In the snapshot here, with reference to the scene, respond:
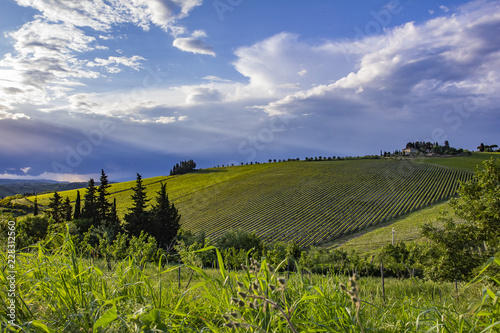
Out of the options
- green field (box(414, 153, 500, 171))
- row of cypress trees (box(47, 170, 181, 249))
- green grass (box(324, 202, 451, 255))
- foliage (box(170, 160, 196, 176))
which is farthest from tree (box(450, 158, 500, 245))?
foliage (box(170, 160, 196, 176))

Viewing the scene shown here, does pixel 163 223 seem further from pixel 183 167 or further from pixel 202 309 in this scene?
pixel 183 167

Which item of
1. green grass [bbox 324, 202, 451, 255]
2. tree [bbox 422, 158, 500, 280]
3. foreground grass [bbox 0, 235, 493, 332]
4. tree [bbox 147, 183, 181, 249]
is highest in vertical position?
foreground grass [bbox 0, 235, 493, 332]

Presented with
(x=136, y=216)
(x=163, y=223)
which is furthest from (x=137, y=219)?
(x=163, y=223)

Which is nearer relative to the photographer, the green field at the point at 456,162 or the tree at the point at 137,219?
the tree at the point at 137,219

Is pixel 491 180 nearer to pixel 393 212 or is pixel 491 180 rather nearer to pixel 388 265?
pixel 388 265

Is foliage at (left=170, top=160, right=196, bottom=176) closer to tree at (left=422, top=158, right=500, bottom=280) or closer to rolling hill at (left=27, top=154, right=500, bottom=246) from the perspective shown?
rolling hill at (left=27, top=154, right=500, bottom=246)

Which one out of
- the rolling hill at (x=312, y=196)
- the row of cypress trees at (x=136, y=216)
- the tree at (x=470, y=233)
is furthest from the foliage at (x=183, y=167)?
the tree at (x=470, y=233)

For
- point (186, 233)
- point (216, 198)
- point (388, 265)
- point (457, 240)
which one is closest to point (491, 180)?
point (457, 240)

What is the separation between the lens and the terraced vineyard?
6981cm

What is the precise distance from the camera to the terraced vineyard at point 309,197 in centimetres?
6981

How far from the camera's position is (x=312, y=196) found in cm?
9056

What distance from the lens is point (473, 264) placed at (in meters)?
21.0

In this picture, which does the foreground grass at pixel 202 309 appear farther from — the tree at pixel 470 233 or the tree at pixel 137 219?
the tree at pixel 137 219

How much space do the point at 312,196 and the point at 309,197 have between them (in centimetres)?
133
